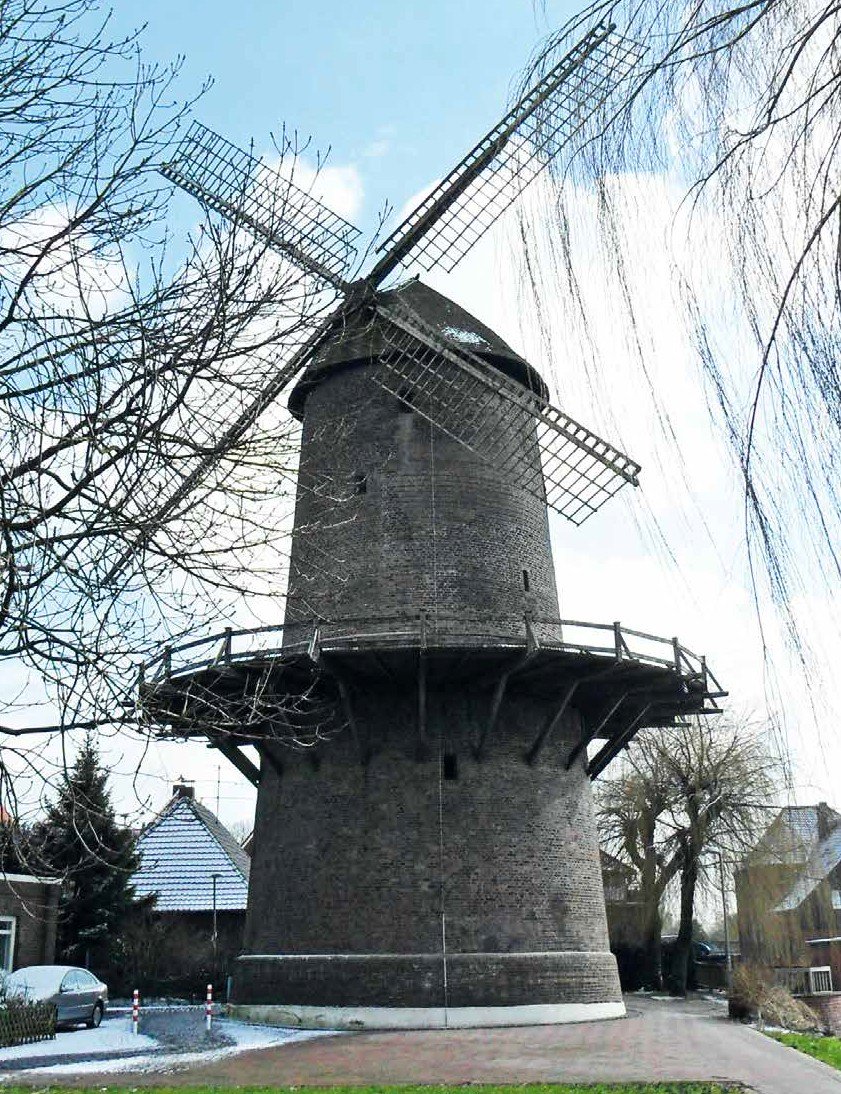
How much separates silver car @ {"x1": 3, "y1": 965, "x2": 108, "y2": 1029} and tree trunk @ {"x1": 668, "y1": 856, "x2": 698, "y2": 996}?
14.4m

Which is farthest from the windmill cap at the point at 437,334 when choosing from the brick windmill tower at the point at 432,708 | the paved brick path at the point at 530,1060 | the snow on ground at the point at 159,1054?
the snow on ground at the point at 159,1054

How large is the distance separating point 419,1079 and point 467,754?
5.76 m

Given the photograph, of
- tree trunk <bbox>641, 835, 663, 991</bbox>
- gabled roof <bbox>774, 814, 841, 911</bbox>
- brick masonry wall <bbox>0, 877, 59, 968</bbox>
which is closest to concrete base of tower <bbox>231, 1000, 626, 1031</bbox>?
brick masonry wall <bbox>0, 877, 59, 968</bbox>

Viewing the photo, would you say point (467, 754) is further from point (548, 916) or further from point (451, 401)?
point (451, 401)

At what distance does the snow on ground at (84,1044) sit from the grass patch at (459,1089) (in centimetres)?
295

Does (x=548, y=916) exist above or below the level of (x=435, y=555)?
below

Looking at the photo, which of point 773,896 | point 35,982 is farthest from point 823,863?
point 35,982

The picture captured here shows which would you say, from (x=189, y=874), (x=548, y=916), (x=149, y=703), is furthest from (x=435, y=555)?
(x=189, y=874)

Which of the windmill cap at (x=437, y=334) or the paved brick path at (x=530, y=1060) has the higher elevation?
the windmill cap at (x=437, y=334)

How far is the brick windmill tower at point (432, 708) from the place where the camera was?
1396 cm

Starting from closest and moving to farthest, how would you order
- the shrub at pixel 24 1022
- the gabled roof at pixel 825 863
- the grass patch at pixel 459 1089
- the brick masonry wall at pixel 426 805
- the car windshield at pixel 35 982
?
1. the grass patch at pixel 459 1089
2. the shrub at pixel 24 1022
3. the brick masonry wall at pixel 426 805
4. the car windshield at pixel 35 982
5. the gabled roof at pixel 825 863

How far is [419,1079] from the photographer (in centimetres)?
938

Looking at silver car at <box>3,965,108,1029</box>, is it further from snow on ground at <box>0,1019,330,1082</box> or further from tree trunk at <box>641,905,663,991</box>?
tree trunk at <box>641,905,663,991</box>

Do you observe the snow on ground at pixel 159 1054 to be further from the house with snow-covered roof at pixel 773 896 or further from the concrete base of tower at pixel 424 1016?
the house with snow-covered roof at pixel 773 896
